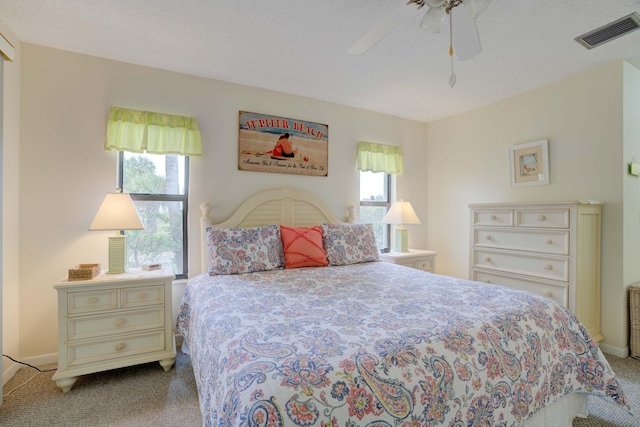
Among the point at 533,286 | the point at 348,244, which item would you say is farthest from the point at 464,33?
the point at 533,286

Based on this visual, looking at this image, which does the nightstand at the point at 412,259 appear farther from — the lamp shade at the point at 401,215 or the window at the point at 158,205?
the window at the point at 158,205

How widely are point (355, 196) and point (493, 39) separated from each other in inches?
76.6

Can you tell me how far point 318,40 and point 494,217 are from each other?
229 cm

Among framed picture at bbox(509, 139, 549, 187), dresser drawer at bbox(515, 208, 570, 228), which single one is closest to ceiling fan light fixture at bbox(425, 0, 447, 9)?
dresser drawer at bbox(515, 208, 570, 228)

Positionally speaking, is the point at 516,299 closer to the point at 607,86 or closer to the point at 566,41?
the point at 566,41

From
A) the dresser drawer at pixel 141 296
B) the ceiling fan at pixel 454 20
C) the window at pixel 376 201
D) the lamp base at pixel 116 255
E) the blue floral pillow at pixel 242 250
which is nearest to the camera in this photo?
the ceiling fan at pixel 454 20

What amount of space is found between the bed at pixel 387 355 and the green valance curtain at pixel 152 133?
1252 millimetres

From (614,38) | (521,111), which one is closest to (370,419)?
(614,38)

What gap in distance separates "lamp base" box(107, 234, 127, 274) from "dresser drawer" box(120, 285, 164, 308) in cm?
23

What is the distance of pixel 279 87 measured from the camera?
9.82ft

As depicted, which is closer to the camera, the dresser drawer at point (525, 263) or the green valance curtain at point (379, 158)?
the dresser drawer at point (525, 263)

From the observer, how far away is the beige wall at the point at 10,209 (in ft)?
6.61

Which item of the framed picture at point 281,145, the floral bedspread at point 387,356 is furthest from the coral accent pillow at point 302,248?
the framed picture at point 281,145

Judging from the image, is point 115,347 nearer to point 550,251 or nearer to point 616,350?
point 550,251
